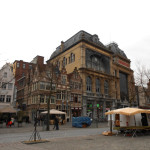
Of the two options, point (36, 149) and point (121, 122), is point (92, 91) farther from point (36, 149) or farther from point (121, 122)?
point (36, 149)

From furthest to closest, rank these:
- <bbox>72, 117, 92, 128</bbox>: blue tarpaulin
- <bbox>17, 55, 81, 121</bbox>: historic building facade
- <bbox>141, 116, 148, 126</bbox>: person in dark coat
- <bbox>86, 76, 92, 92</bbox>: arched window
A: 1. <bbox>86, 76, 92, 92</bbox>: arched window
2. <bbox>17, 55, 81, 121</bbox>: historic building facade
3. <bbox>72, 117, 92, 128</bbox>: blue tarpaulin
4. <bbox>141, 116, 148, 126</bbox>: person in dark coat

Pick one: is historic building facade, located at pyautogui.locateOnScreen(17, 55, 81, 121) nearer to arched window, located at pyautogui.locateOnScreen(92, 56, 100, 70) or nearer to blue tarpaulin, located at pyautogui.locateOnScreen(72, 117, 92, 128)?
arched window, located at pyautogui.locateOnScreen(92, 56, 100, 70)

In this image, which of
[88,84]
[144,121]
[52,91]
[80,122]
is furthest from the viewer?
[88,84]

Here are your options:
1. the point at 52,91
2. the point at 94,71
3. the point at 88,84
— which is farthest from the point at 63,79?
the point at 94,71

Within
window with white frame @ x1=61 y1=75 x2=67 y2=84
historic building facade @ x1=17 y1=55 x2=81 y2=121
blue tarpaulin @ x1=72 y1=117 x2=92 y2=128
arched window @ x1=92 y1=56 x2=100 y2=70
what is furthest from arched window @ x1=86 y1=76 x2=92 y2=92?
blue tarpaulin @ x1=72 y1=117 x2=92 y2=128

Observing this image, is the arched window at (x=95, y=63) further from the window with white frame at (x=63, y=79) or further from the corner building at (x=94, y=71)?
the window with white frame at (x=63, y=79)

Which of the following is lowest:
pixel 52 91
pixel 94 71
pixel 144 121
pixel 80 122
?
pixel 80 122

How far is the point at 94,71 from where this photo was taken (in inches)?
1874

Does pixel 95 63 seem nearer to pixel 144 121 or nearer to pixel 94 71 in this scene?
pixel 94 71

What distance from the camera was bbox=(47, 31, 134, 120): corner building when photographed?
45.0 meters

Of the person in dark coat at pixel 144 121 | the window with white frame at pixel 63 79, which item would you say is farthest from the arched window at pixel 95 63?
the person in dark coat at pixel 144 121

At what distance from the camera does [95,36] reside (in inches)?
2103

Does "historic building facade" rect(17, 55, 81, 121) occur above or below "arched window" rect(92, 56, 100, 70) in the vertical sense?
below

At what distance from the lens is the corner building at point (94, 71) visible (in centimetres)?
4500
